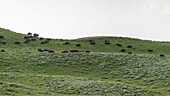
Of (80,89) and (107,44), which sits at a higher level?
(107,44)

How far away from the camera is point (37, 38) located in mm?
80875

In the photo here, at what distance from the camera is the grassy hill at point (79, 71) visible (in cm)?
4059

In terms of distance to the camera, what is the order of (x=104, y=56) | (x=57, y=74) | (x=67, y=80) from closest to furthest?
(x=67, y=80) < (x=57, y=74) < (x=104, y=56)

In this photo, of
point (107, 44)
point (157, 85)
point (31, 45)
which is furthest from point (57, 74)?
point (107, 44)

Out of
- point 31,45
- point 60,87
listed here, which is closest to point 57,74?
point 60,87

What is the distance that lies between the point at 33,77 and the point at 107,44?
35.9m

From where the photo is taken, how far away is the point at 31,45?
73.6m

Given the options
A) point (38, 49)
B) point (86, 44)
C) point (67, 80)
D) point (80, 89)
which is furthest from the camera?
point (86, 44)

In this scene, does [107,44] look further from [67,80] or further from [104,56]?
[67,80]

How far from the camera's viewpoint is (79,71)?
54906 millimetres

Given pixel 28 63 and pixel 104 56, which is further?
pixel 104 56

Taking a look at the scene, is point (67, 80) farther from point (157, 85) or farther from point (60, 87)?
point (157, 85)

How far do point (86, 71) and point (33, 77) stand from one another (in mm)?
11148

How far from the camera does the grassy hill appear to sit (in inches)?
1598
